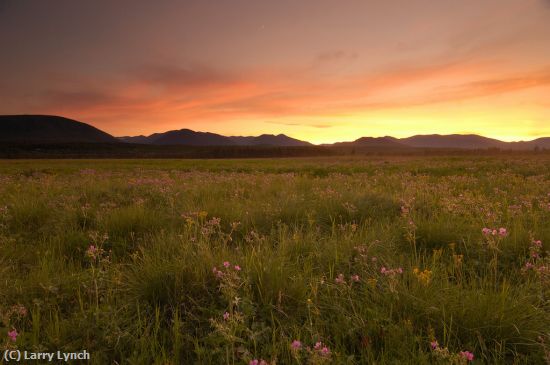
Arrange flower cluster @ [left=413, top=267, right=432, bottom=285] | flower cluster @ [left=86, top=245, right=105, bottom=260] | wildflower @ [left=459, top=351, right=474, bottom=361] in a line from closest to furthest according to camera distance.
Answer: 1. wildflower @ [left=459, top=351, right=474, bottom=361]
2. flower cluster @ [left=413, top=267, right=432, bottom=285]
3. flower cluster @ [left=86, top=245, right=105, bottom=260]

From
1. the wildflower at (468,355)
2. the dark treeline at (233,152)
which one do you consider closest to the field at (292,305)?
the wildflower at (468,355)

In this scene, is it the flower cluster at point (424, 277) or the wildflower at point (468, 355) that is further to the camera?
the flower cluster at point (424, 277)

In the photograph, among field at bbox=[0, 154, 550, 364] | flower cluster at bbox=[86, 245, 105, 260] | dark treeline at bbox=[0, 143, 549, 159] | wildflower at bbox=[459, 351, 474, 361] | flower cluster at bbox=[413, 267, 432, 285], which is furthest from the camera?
dark treeline at bbox=[0, 143, 549, 159]

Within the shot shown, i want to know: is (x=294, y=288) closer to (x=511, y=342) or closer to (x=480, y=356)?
(x=480, y=356)

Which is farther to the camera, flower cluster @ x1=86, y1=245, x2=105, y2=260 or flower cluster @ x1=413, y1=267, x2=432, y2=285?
flower cluster @ x1=86, y1=245, x2=105, y2=260

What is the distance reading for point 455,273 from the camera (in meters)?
3.38

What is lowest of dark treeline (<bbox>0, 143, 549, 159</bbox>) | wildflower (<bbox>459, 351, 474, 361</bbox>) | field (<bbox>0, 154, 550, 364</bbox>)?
field (<bbox>0, 154, 550, 364</bbox>)

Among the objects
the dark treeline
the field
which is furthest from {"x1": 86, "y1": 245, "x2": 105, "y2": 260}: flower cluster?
the dark treeline

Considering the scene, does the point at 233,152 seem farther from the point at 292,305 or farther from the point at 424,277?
the point at 424,277

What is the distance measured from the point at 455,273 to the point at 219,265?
8.31ft

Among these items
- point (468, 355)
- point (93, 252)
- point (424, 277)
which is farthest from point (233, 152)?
point (468, 355)

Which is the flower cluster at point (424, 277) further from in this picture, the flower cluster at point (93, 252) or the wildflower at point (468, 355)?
the flower cluster at point (93, 252)

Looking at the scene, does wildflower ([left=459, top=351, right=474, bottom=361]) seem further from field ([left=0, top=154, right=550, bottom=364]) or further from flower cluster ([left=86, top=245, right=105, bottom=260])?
flower cluster ([left=86, top=245, right=105, bottom=260])

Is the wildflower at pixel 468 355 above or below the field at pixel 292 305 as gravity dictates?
above
